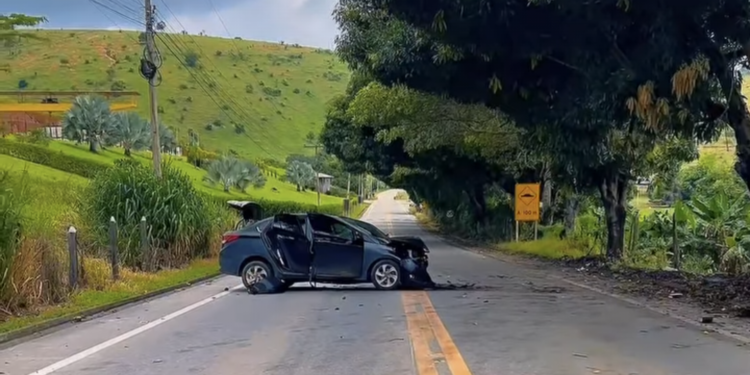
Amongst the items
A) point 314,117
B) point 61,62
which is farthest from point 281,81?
point 61,62

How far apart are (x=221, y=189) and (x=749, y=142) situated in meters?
51.6

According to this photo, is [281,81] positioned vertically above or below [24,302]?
above

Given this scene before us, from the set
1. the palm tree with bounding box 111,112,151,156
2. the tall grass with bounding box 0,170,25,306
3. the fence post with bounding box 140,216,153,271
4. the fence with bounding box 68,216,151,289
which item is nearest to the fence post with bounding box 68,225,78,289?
the fence with bounding box 68,216,151,289

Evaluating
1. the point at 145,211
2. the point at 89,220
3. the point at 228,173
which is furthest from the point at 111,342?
the point at 228,173

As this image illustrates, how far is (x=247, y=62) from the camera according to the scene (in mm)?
126750

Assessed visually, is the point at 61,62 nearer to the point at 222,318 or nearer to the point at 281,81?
the point at 281,81

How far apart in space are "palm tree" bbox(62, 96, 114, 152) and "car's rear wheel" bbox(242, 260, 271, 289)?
40.3 m

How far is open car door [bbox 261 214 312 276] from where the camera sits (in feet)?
58.6

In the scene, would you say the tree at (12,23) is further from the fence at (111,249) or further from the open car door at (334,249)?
the open car door at (334,249)

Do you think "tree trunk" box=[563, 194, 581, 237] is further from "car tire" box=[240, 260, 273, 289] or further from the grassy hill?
the grassy hill

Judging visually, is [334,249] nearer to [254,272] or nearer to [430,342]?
[254,272]

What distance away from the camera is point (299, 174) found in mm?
101250

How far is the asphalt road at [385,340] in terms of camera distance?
9039 mm

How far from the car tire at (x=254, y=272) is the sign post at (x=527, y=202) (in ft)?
58.7
